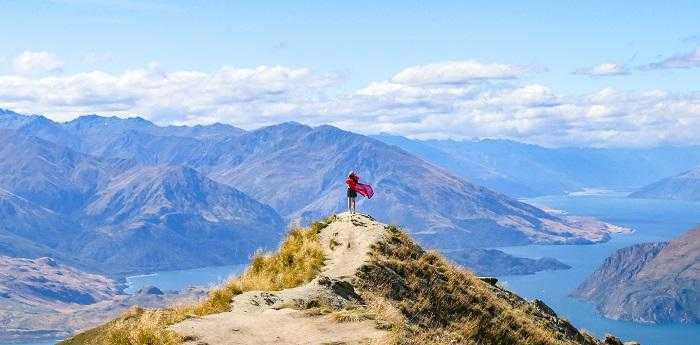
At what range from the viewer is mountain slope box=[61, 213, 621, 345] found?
24500 millimetres

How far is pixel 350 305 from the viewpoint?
28359 mm

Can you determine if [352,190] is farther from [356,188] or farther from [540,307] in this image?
[540,307]

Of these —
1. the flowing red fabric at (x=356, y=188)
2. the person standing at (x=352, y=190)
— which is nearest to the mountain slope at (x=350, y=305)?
the flowing red fabric at (x=356, y=188)

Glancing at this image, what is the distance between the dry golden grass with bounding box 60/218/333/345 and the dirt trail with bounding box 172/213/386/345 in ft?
2.28

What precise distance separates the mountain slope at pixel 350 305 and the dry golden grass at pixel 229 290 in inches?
2.0

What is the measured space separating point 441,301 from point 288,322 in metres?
9.46

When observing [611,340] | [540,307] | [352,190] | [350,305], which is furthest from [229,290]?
[611,340]

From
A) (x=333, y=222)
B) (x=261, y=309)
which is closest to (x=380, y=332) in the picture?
(x=261, y=309)

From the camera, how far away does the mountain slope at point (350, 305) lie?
80.4 ft

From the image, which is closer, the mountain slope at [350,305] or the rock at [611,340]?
the mountain slope at [350,305]

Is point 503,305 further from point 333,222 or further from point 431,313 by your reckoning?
point 333,222

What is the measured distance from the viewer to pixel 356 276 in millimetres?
32531

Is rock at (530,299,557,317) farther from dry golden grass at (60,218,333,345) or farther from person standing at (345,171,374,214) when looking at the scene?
dry golden grass at (60,218,333,345)

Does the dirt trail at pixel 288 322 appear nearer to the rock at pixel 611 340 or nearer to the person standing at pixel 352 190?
the person standing at pixel 352 190
